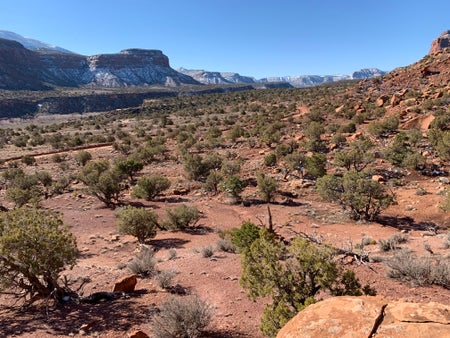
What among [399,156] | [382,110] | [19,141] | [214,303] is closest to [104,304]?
[214,303]

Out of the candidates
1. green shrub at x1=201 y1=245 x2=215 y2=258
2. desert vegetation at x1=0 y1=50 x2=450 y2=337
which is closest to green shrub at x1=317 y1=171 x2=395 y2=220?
desert vegetation at x1=0 y1=50 x2=450 y2=337

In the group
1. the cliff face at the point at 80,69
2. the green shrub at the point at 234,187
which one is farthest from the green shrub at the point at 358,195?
the cliff face at the point at 80,69

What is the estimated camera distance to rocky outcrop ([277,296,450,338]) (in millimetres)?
3100

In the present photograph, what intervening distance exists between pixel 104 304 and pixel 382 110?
3632 centimetres

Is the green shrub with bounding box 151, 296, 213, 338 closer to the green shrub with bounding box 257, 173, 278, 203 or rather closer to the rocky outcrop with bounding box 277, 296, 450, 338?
the rocky outcrop with bounding box 277, 296, 450, 338

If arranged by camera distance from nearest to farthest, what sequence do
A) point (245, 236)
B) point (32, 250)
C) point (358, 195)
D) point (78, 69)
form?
point (32, 250)
point (245, 236)
point (358, 195)
point (78, 69)

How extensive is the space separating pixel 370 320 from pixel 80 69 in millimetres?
187081

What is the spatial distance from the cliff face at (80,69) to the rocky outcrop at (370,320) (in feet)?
423

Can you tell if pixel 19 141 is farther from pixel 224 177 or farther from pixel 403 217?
pixel 403 217

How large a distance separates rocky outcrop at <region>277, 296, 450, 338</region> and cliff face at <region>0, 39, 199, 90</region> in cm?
12895

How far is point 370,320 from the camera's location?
331 cm

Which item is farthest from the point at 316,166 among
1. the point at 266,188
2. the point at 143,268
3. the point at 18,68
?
the point at 18,68

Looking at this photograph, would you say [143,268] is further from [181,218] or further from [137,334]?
[181,218]

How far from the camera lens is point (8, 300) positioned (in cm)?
778
